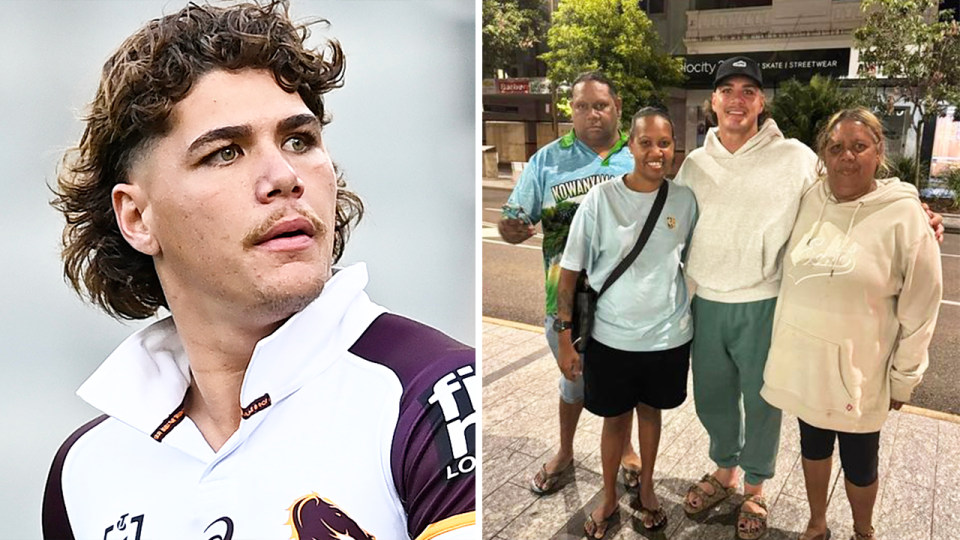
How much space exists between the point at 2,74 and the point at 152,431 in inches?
40.1

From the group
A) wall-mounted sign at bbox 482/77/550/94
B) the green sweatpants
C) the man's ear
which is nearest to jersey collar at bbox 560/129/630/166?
wall-mounted sign at bbox 482/77/550/94

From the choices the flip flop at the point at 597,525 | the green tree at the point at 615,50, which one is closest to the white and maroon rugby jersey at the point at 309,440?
the flip flop at the point at 597,525

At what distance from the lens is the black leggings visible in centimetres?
153

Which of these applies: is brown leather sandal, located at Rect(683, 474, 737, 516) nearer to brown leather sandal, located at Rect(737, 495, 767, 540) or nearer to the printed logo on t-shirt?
brown leather sandal, located at Rect(737, 495, 767, 540)

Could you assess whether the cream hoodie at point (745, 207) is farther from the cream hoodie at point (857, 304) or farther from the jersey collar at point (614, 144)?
the jersey collar at point (614, 144)

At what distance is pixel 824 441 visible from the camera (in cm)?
156

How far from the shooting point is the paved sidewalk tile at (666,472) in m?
1.52

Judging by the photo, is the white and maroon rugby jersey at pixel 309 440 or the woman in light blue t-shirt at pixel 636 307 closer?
the woman in light blue t-shirt at pixel 636 307

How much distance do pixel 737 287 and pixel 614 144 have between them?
0.42m

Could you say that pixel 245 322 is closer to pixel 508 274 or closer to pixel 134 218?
pixel 134 218

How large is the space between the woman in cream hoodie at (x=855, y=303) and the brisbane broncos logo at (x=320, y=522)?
41.4 inches

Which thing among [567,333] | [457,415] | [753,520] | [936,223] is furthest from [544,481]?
[936,223]

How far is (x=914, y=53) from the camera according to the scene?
1465 millimetres

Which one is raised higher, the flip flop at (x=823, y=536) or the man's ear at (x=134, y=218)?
the man's ear at (x=134, y=218)
